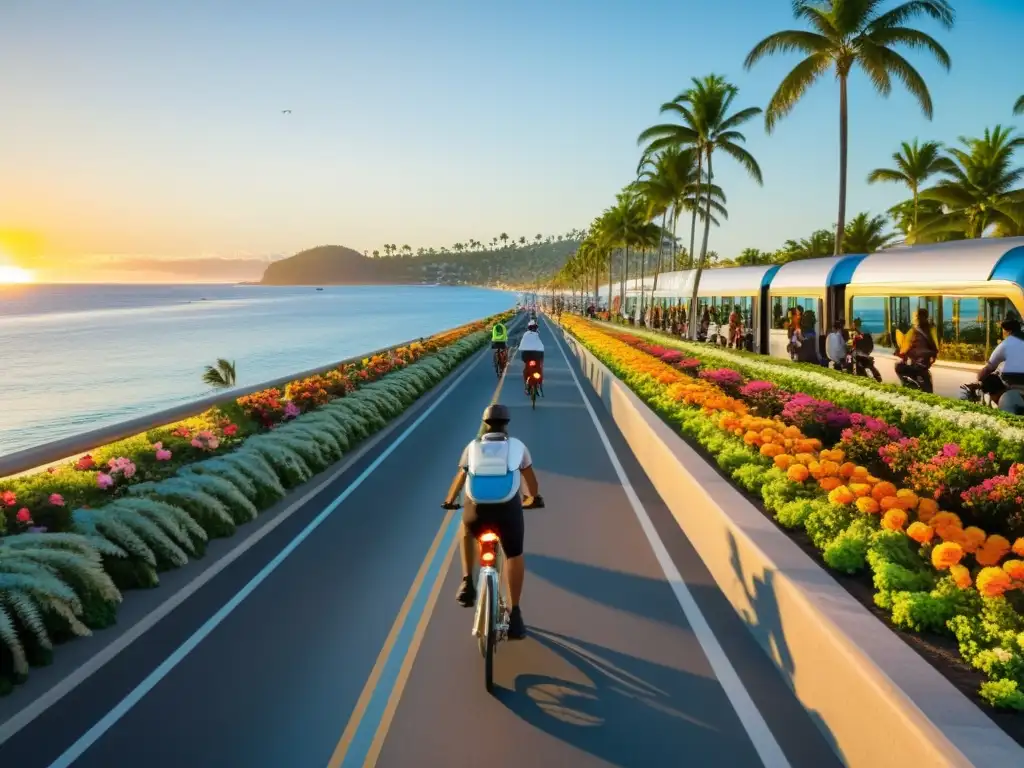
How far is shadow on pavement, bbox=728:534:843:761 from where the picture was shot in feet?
18.6

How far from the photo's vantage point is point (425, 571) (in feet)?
27.9

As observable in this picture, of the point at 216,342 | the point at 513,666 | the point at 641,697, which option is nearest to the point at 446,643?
the point at 513,666

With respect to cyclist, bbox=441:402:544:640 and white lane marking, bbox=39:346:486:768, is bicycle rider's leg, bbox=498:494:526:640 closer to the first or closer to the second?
cyclist, bbox=441:402:544:640

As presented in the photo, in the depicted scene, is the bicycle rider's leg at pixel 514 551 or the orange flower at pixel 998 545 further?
the bicycle rider's leg at pixel 514 551

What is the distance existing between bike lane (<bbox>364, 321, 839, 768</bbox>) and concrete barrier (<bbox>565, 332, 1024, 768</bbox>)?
18cm

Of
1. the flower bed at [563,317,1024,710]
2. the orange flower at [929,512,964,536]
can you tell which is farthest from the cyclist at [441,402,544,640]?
the orange flower at [929,512,964,536]

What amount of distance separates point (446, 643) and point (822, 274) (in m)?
25.1

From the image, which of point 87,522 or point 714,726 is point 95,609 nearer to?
point 87,522

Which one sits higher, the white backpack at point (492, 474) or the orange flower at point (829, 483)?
the white backpack at point (492, 474)

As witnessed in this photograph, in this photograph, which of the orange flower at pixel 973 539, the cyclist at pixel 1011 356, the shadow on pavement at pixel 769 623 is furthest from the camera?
the cyclist at pixel 1011 356

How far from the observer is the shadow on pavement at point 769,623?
5.68m

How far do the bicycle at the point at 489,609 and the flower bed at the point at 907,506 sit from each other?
251 cm

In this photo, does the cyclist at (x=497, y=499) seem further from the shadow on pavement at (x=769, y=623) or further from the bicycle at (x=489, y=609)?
the shadow on pavement at (x=769, y=623)

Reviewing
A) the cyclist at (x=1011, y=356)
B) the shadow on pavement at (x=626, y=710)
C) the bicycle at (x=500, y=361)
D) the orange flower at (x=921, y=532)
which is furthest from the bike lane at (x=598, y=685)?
the bicycle at (x=500, y=361)
